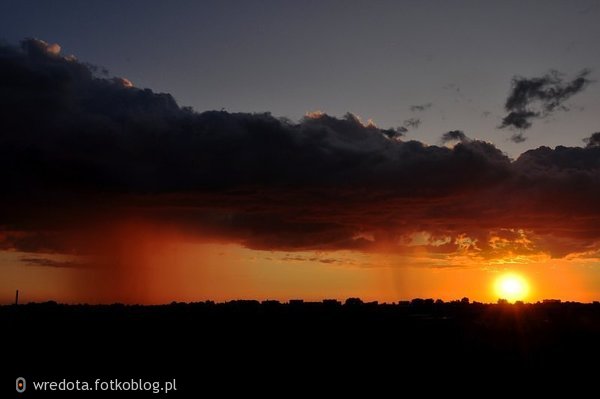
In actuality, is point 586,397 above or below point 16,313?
below

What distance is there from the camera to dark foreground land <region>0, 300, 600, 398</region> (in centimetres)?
6122

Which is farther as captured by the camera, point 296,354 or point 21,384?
point 296,354

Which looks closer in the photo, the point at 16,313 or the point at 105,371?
the point at 105,371

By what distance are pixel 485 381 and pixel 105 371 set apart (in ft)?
124

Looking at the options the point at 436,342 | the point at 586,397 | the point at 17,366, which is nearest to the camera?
the point at 586,397

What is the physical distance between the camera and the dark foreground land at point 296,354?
61.2 meters

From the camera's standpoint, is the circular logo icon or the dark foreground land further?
the dark foreground land

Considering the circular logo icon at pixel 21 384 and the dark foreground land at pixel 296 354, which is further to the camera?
the dark foreground land at pixel 296 354

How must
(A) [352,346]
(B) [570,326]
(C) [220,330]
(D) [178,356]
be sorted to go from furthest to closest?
1. (B) [570,326]
2. (C) [220,330]
3. (A) [352,346]
4. (D) [178,356]

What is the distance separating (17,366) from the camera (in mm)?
64688

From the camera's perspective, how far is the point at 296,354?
75188mm

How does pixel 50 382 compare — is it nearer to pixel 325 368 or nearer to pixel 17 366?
pixel 17 366

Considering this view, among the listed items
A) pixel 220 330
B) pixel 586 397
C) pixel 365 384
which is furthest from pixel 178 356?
pixel 586 397

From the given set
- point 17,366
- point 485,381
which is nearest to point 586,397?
point 485,381
